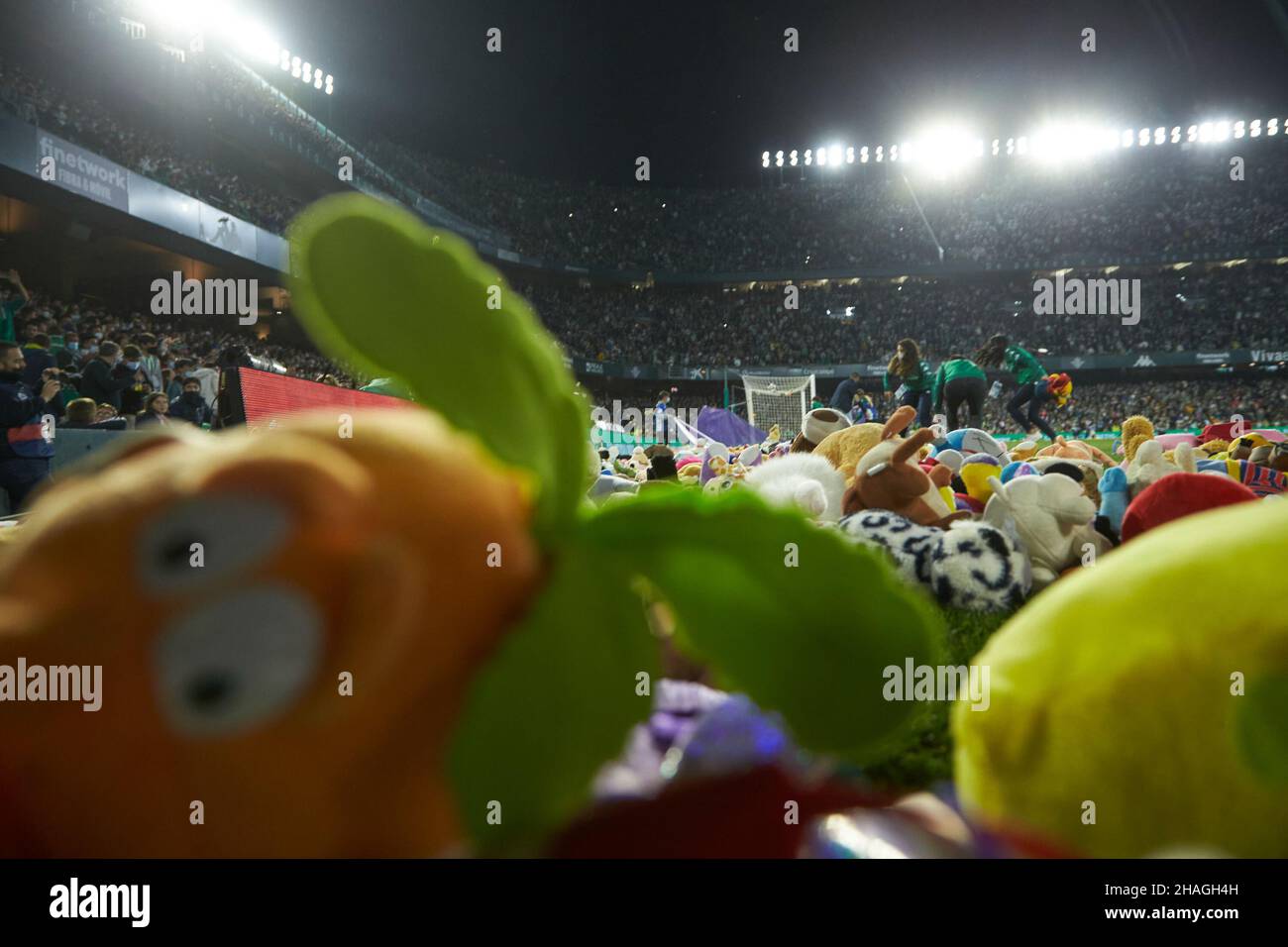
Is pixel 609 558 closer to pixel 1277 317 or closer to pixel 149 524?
pixel 149 524

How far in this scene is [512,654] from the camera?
0.37 m

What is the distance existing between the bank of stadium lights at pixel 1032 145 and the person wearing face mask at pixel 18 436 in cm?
2394

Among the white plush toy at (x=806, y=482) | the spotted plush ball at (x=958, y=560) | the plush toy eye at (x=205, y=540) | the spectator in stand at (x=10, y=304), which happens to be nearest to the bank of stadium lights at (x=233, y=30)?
the spectator in stand at (x=10, y=304)

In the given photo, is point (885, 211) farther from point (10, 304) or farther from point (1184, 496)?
point (1184, 496)

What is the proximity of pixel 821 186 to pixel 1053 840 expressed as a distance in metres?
26.2

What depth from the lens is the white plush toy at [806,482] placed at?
1.45m

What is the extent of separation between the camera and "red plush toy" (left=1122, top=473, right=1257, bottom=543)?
0.95 metres

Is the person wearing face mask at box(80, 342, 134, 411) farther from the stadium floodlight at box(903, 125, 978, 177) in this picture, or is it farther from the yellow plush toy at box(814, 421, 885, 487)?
the stadium floodlight at box(903, 125, 978, 177)

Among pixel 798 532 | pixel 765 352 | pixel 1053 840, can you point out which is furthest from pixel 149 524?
pixel 765 352

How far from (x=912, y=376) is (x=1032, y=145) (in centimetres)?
2124

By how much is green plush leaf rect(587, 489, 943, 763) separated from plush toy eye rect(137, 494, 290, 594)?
0.17m

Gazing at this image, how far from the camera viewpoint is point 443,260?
0.44m
